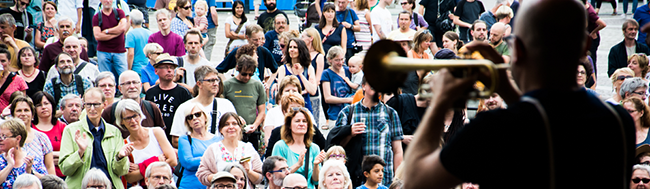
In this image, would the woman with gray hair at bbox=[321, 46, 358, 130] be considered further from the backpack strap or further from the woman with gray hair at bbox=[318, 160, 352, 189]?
the backpack strap

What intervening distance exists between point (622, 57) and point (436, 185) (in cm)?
1051

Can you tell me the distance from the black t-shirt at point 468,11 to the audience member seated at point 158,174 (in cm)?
892

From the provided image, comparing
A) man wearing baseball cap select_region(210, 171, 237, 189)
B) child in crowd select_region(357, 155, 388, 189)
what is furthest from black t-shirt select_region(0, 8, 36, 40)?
child in crowd select_region(357, 155, 388, 189)

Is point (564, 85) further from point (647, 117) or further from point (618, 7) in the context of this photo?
point (618, 7)

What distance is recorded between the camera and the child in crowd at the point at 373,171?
6.79 meters

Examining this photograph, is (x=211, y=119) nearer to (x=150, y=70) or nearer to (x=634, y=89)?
(x=150, y=70)

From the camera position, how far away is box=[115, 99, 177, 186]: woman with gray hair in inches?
273

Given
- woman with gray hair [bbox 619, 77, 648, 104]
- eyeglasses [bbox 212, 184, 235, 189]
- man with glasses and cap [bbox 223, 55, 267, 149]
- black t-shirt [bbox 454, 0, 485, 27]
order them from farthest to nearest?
black t-shirt [bbox 454, 0, 485, 27]
man with glasses and cap [bbox 223, 55, 267, 149]
woman with gray hair [bbox 619, 77, 648, 104]
eyeglasses [bbox 212, 184, 235, 189]

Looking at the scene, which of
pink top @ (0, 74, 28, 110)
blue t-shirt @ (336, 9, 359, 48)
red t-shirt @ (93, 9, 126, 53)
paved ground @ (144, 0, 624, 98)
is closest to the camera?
pink top @ (0, 74, 28, 110)

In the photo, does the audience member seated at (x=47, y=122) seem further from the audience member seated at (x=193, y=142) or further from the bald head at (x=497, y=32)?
the bald head at (x=497, y=32)

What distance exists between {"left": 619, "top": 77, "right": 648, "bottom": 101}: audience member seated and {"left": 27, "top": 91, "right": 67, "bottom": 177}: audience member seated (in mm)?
6542

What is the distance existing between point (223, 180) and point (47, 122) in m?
2.44

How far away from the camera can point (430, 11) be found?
1461 centimetres

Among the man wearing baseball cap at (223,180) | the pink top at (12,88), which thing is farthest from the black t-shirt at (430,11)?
the man wearing baseball cap at (223,180)
